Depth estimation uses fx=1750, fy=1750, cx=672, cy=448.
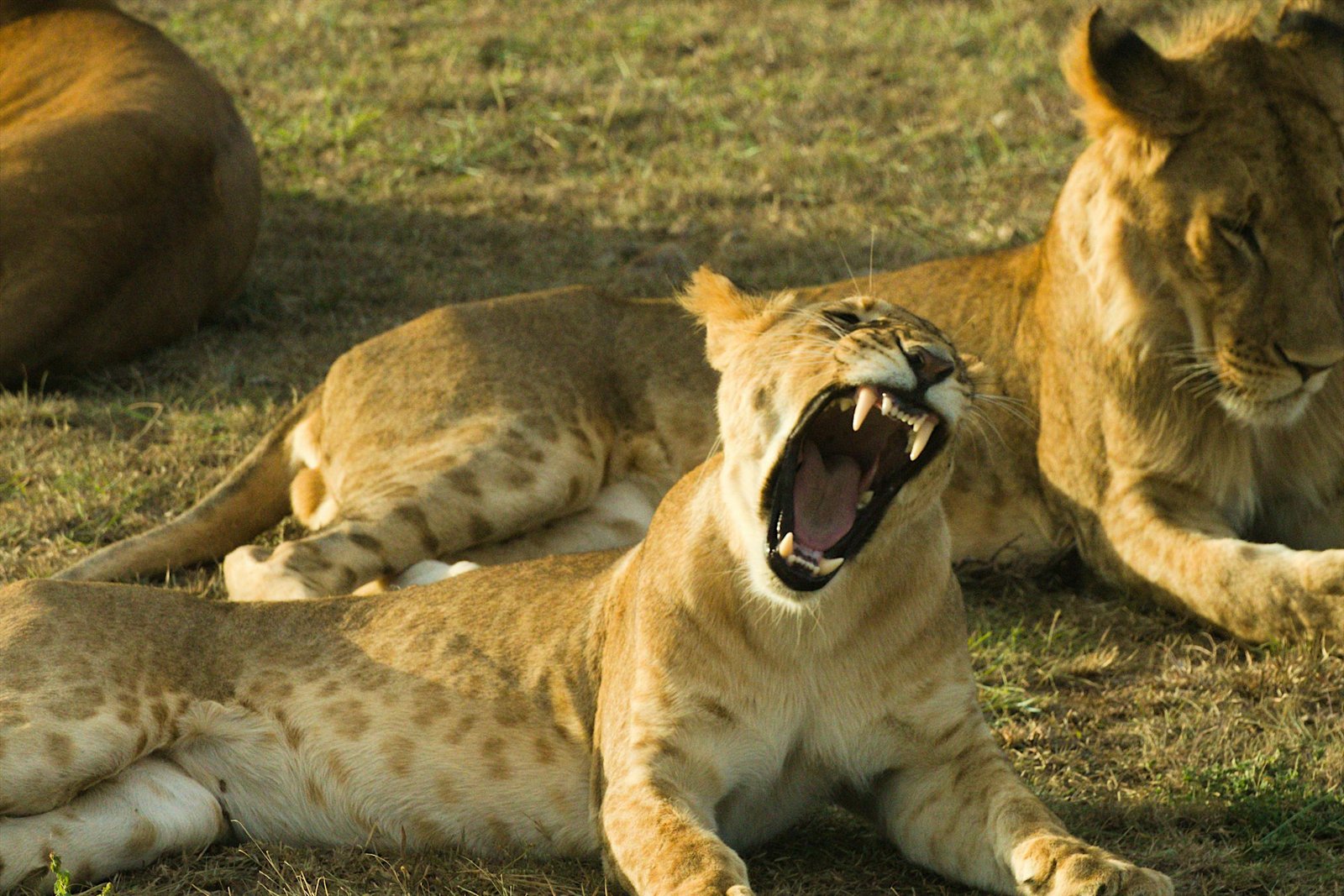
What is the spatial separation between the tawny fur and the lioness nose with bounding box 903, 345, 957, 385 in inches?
63.2

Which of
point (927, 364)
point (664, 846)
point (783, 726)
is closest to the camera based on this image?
point (664, 846)

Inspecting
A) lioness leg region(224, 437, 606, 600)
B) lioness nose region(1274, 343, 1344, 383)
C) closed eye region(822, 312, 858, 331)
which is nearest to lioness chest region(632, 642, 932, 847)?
closed eye region(822, 312, 858, 331)

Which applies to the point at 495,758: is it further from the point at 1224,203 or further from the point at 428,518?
the point at 1224,203

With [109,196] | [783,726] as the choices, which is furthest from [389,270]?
[783,726]

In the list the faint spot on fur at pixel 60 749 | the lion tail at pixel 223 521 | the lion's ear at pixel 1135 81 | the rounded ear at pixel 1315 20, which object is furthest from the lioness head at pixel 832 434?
the lion tail at pixel 223 521

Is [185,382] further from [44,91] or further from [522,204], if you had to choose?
[522,204]

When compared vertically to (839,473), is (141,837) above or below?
below

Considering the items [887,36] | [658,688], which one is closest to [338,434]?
[658,688]

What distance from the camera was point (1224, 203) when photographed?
4254mm

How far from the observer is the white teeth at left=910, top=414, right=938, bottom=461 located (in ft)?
9.32

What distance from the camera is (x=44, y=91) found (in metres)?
6.90

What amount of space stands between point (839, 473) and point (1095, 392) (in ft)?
6.01

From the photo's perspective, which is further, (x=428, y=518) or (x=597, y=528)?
(x=597, y=528)

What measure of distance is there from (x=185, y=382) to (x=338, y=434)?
4.73 ft
